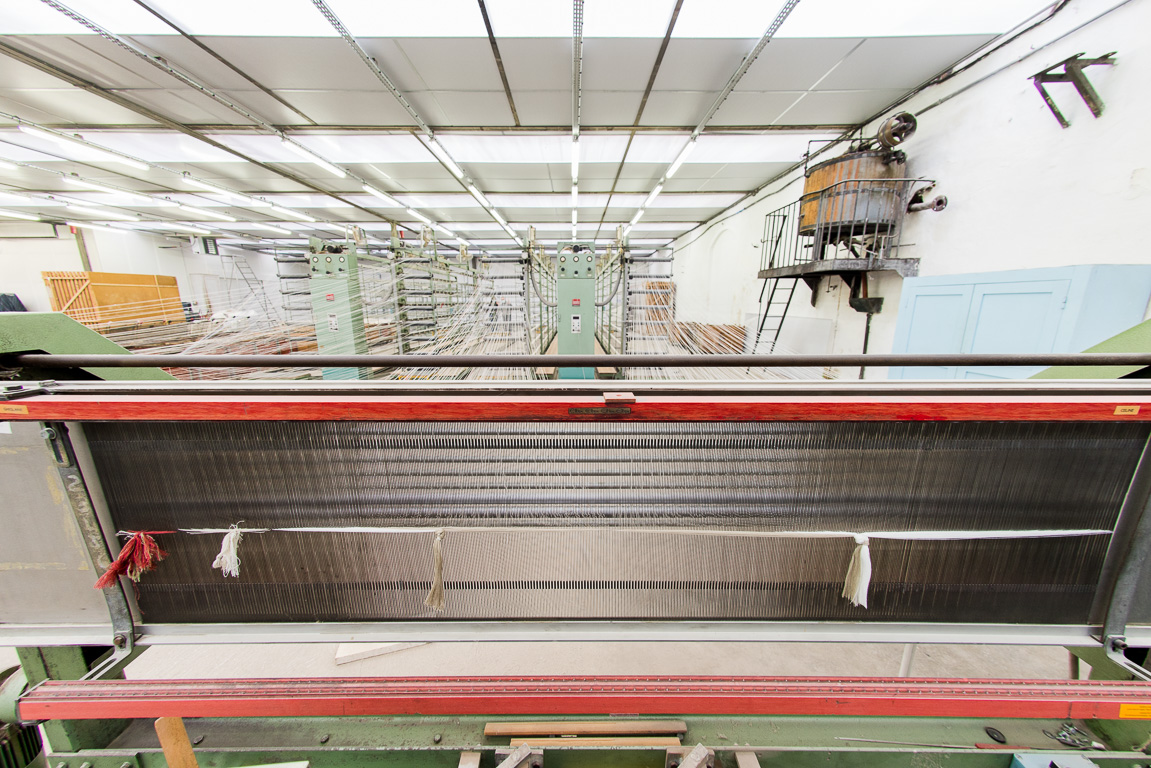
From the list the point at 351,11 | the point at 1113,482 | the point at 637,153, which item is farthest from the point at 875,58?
the point at 351,11

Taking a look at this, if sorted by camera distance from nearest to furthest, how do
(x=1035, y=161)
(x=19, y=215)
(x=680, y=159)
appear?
1. (x=1035, y=161)
2. (x=680, y=159)
3. (x=19, y=215)

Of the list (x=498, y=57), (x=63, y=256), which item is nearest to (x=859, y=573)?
(x=498, y=57)

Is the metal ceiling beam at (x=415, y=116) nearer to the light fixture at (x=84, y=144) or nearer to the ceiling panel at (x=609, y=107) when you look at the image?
the ceiling panel at (x=609, y=107)

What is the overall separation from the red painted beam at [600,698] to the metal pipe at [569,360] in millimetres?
681

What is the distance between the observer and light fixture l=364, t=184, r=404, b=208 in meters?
6.41

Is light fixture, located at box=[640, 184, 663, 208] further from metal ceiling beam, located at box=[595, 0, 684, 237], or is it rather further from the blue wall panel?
the blue wall panel

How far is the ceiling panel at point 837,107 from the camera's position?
11.3 ft

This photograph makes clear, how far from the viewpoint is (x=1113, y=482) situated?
839 millimetres

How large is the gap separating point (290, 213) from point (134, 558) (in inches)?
405

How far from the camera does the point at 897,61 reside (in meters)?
2.95

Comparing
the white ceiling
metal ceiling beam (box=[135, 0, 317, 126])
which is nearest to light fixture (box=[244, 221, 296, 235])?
the white ceiling

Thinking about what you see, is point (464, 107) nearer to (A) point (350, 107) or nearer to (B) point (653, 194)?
(A) point (350, 107)

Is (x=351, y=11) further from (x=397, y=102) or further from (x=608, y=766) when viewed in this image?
(x=608, y=766)

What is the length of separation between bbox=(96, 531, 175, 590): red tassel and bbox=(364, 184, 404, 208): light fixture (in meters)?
7.07
